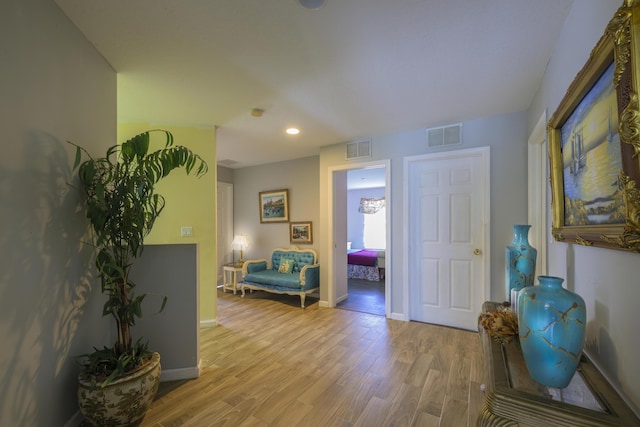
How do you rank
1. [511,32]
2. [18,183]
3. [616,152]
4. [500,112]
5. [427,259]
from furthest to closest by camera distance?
1. [427,259]
2. [500,112]
3. [511,32]
4. [18,183]
5. [616,152]

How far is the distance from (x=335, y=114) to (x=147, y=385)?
2.80 m

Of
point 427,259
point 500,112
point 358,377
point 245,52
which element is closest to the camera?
point 245,52

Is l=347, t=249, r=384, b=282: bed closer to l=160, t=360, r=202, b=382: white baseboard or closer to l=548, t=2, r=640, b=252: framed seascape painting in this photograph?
l=160, t=360, r=202, b=382: white baseboard

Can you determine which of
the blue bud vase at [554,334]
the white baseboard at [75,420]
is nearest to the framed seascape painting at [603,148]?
the blue bud vase at [554,334]

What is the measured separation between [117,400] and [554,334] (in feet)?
7.06

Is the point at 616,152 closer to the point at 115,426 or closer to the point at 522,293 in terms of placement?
the point at 522,293

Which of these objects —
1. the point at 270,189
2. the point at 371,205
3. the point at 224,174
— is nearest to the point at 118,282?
the point at 270,189

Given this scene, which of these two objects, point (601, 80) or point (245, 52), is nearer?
point (601, 80)

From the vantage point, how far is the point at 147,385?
1689 mm

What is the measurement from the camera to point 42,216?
1.42 meters

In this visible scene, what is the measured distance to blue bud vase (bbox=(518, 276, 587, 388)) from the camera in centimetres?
96

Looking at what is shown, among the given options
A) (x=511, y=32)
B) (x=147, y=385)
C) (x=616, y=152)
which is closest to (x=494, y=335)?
(x=616, y=152)

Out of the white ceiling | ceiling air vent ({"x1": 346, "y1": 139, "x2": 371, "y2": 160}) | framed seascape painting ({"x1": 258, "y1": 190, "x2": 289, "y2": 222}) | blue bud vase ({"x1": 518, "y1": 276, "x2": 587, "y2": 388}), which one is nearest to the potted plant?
the white ceiling

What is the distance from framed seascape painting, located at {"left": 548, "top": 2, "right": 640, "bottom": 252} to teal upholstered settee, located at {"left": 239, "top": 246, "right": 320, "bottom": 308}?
3.24 m
